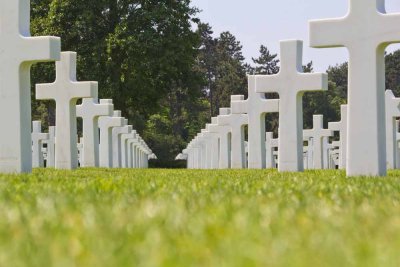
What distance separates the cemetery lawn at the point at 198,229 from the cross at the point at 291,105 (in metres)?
12.1

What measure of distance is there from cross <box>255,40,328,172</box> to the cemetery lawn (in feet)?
39.7

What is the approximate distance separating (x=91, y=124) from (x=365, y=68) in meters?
16.3

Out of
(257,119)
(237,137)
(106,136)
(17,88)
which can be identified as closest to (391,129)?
(257,119)

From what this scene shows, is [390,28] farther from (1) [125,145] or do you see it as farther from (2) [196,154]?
(2) [196,154]

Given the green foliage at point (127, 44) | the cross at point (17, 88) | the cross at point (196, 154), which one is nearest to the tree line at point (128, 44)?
the green foliage at point (127, 44)

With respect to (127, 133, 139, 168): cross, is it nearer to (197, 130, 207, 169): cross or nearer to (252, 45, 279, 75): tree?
(197, 130, 207, 169): cross

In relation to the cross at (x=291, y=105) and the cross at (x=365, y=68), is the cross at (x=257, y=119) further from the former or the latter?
the cross at (x=365, y=68)

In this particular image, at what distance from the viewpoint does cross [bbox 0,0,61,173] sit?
13.7 m

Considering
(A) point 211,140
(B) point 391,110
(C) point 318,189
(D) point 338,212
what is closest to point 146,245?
(D) point 338,212

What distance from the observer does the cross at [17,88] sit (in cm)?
1373

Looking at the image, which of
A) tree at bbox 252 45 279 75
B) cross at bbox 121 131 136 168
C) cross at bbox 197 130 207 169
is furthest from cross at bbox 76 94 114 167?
tree at bbox 252 45 279 75

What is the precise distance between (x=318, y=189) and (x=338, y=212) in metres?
2.46

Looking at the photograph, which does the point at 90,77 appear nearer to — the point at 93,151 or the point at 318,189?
the point at 93,151

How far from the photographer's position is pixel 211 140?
1619 inches
